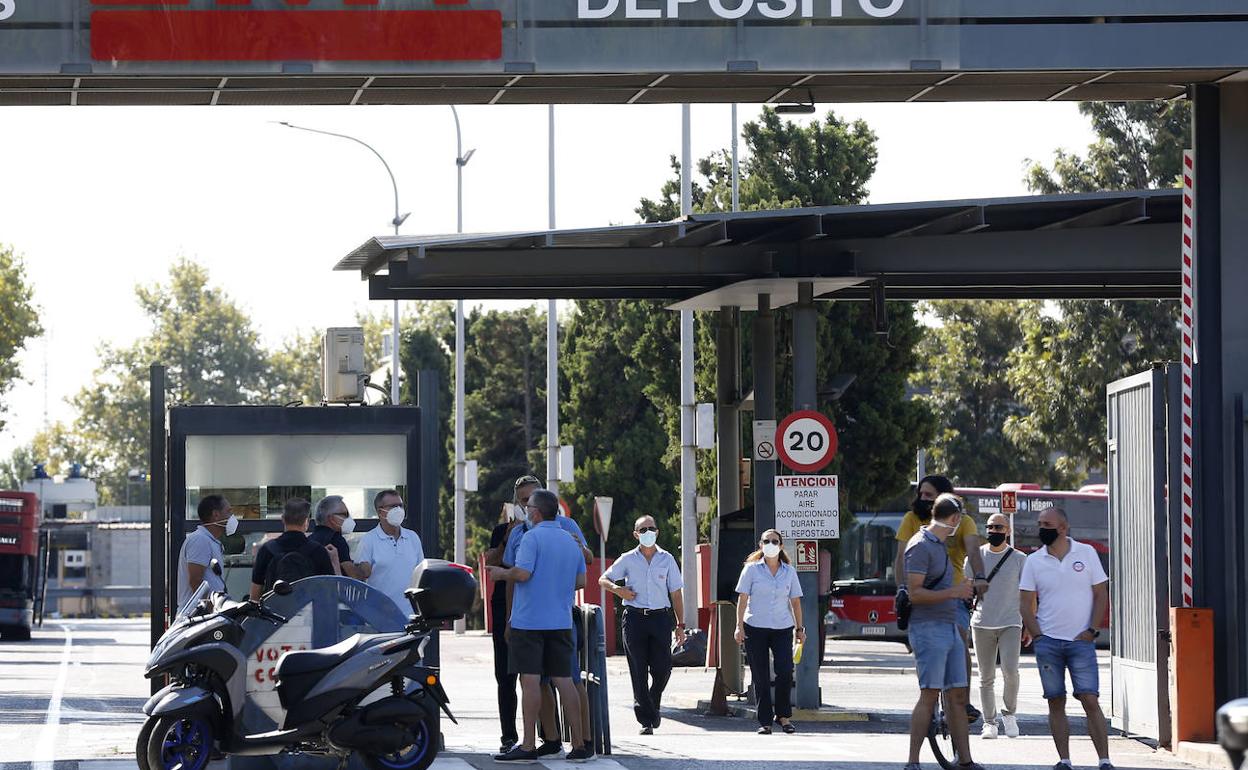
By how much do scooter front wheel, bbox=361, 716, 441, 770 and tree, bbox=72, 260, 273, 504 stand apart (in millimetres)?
97516

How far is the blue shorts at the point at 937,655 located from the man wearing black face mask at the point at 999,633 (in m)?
3.90

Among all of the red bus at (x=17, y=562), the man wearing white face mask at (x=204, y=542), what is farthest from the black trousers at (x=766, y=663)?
the red bus at (x=17, y=562)

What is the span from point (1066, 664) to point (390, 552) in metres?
4.39

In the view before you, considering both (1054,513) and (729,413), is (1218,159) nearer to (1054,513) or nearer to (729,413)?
(1054,513)

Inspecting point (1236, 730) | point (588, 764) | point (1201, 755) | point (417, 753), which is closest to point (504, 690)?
point (588, 764)

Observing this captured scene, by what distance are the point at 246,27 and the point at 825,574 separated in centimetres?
957

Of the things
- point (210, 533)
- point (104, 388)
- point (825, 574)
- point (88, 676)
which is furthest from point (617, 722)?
point (104, 388)

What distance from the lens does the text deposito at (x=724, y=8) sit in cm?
1373

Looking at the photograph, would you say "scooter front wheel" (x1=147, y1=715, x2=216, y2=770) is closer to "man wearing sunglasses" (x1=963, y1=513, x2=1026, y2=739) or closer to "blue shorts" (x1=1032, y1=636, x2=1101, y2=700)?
"blue shorts" (x1=1032, y1=636, x2=1101, y2=700)

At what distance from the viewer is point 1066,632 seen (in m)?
13.7

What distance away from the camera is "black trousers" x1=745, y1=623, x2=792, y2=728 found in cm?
1722

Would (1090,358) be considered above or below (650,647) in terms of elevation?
above

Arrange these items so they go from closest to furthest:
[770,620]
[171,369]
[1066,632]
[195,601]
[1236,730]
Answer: [1236,730]
[195,601]
[1066,632]
[770,620]
[171,369]

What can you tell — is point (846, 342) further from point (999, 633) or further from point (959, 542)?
point (959, 542)
